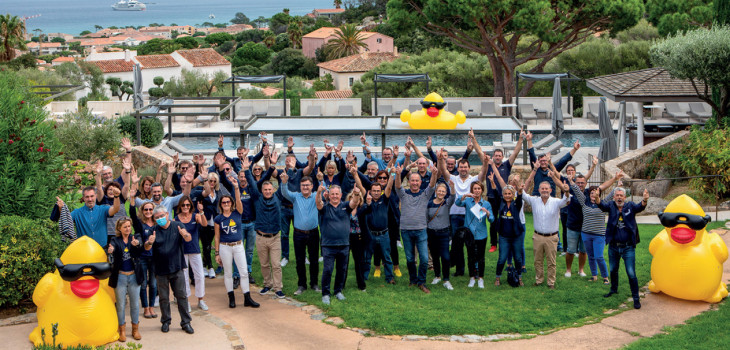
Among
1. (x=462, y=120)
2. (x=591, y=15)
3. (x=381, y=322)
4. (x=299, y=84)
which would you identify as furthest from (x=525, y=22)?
(x=381, y=322)

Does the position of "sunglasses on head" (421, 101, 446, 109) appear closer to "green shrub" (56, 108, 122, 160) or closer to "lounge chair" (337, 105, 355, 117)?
"green shrub" (56, 108, 122, 160)

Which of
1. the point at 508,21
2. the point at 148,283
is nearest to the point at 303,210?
the point at 148,283

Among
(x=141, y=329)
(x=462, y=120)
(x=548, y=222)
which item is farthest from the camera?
(x=462, y=120)

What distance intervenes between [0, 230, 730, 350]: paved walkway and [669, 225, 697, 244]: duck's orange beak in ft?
2.79

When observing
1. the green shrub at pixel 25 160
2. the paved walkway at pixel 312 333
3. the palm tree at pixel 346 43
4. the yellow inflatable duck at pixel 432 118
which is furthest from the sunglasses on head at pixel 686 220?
the palm tree at pixel 346 43

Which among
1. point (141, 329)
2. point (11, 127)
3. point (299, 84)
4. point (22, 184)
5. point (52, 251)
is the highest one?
point (299, 84)

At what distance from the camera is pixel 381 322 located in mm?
10273

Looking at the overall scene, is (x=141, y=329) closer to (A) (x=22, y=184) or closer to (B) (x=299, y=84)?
(A) (x=22, y=184)

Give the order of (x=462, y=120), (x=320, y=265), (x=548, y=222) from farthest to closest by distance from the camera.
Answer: (x=462, y=120)
(x=320, y=265)
(x=548, y=222)

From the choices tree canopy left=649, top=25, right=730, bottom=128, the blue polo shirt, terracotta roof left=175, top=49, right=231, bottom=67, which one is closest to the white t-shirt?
the blue polo shirt

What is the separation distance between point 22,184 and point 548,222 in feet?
23.9

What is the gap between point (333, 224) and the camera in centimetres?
1114

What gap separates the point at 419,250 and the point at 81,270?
455 centimetres

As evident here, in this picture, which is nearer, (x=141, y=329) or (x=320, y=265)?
(x=141, y=329)
